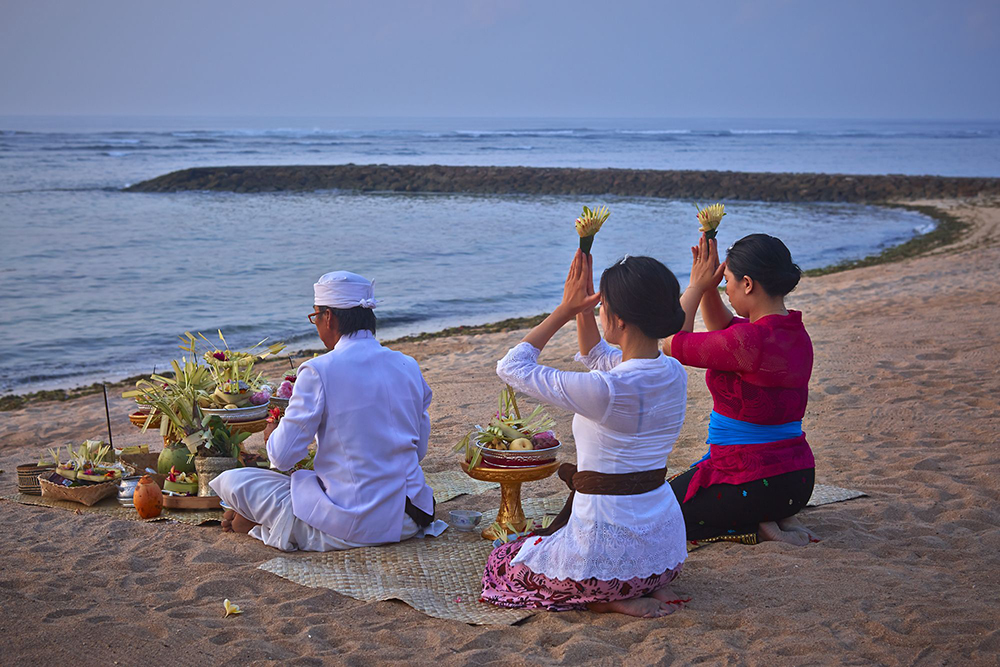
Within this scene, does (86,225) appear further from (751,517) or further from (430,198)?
(751,517)

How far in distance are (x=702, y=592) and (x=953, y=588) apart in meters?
1.09

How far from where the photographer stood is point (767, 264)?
171 inches

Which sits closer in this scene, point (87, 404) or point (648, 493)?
point (648, 493)

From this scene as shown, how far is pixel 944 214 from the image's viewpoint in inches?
1068

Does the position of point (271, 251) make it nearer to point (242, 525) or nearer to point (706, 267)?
point (242, 525)

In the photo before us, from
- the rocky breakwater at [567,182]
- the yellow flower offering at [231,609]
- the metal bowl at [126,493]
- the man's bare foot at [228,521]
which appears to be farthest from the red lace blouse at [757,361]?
the rocky breakwater at [567,182]

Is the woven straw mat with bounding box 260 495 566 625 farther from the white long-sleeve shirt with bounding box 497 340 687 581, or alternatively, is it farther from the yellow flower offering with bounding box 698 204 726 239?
the yellow flower offering with bounding box 698 204 726 239

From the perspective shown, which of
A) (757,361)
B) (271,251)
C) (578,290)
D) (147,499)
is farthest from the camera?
(271,251)

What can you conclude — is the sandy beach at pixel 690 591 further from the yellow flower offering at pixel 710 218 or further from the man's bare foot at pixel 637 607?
the yellow flower offering at pixel 710 218

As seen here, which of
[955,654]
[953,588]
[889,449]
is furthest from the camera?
[889,449]

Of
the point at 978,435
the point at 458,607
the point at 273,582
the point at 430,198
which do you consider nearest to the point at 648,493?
the point at 458,607

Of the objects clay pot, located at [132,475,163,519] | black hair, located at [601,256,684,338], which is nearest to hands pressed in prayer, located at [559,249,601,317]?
black hair, located at [601,256,684,338]

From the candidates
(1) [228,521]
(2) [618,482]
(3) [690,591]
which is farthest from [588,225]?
(1) [228,521]

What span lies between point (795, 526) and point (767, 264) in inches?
56.4
